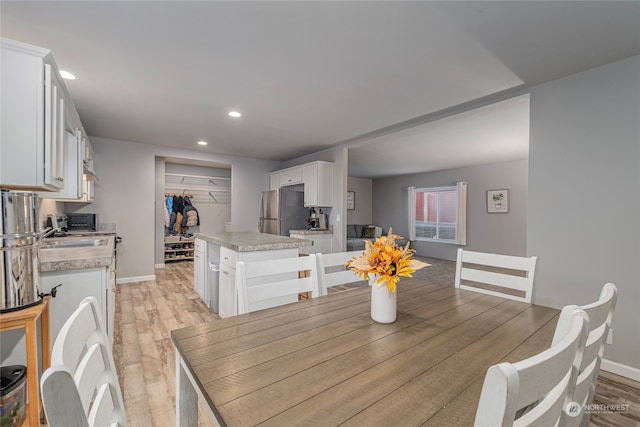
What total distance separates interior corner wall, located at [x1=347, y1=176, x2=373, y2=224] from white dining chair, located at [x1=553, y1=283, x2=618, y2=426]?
773 cm

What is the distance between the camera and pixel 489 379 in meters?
0.44

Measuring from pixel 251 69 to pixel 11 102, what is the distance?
1.45 metres

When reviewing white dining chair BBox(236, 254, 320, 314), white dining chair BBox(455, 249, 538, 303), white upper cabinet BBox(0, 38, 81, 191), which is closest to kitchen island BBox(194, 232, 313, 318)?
white dining chair BBox(236, 254, 320, 314)

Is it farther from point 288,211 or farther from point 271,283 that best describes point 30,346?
point 288,211

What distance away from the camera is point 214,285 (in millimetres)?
3287

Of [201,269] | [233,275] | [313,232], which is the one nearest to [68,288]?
[233,275]

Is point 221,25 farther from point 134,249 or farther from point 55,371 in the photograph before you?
point 134,249

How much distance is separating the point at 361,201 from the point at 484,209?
3465mm

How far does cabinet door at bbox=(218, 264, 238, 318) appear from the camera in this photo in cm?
259

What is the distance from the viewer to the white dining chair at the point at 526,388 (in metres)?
0.42

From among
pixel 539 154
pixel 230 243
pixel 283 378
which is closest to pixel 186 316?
pixel 230 243

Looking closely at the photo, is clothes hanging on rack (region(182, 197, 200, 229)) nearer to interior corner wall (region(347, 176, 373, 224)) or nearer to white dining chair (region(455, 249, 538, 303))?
interior corner wall (region(347, 176, 373, 224))

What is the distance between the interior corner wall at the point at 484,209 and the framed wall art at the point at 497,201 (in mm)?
71

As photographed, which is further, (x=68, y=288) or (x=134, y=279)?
(x=134, y=279)
